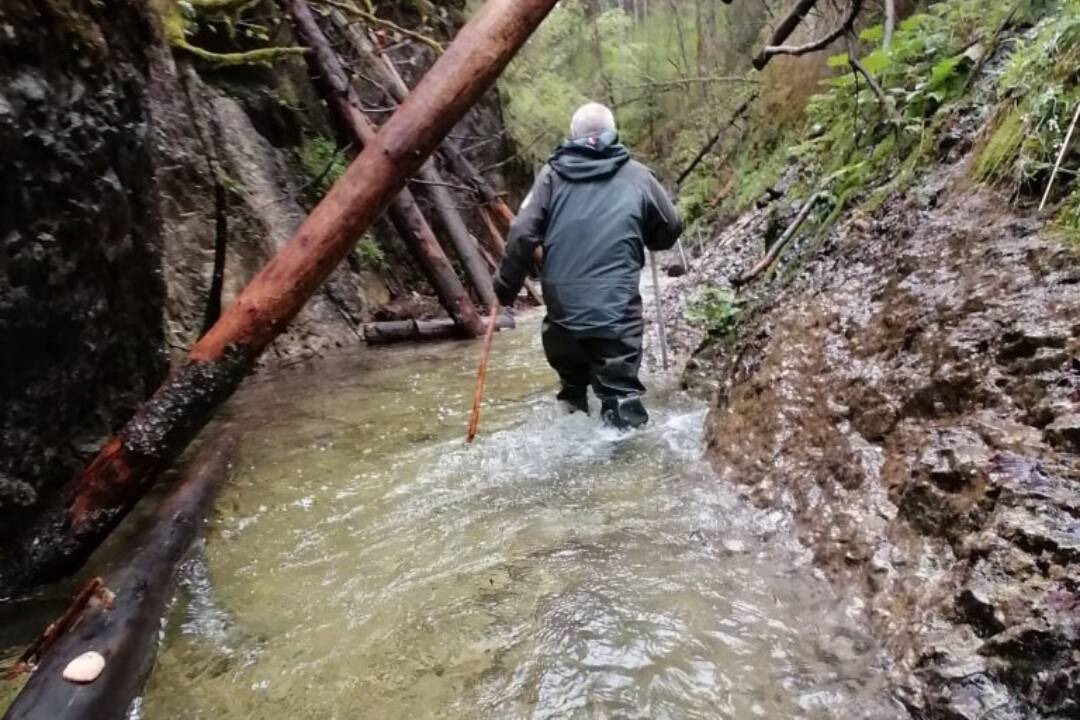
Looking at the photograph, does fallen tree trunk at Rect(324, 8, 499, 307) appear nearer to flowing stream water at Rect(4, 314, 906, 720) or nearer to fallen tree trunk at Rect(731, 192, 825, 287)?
fallen tree trunk at Rect(731, 192, 825, 287)

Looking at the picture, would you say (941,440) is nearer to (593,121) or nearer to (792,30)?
(792,30)

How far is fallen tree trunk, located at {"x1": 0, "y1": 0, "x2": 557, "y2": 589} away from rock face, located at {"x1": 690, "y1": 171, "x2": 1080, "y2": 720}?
2.29 meters

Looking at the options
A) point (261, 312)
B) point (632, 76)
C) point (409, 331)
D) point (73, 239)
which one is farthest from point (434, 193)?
point (632, 76)

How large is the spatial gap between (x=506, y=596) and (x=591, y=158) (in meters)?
3.21

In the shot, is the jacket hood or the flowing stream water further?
the jacket hood

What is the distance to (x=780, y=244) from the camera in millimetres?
5574

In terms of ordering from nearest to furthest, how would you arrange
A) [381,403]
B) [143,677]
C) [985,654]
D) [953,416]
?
→ 1. [985,654]
2. [143,677]
3. [953,416]
4. [381,403]

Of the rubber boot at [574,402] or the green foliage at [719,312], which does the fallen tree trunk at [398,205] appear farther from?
the green foliage at [719,312]

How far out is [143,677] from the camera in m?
2.29

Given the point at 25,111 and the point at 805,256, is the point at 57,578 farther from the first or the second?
the point at 805,256

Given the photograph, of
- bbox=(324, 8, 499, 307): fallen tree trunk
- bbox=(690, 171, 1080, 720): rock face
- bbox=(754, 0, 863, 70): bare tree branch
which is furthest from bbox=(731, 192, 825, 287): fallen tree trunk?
bbox=(324, 8, 499, 307): fallen tree trunk

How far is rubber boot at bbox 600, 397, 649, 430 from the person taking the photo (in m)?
4.84

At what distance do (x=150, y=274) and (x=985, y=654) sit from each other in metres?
4.08

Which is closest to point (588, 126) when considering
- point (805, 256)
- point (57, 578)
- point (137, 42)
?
point (805, 256)
